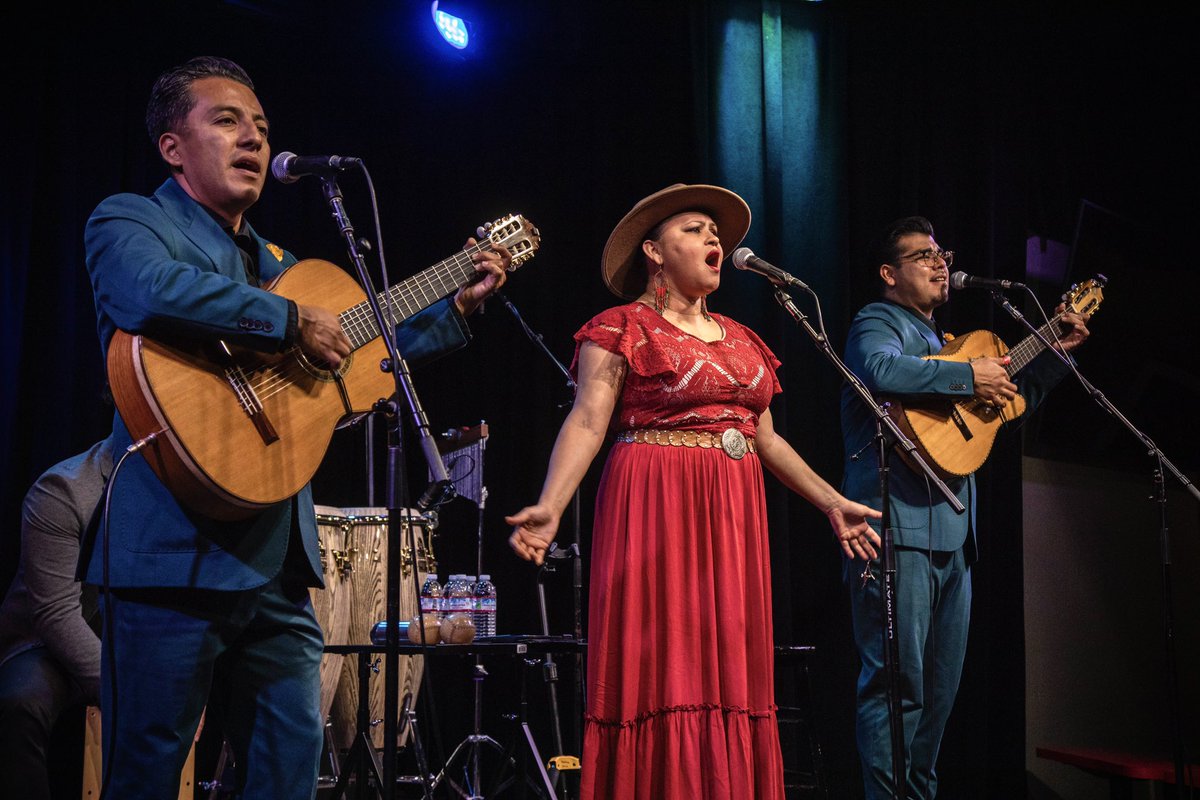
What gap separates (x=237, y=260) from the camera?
2.77 m

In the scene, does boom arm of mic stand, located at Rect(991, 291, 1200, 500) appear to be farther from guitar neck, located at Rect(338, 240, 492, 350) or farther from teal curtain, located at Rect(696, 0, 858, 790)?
guitar neck, located at Rect(338, 240, 492, 350)

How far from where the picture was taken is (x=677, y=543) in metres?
3.22

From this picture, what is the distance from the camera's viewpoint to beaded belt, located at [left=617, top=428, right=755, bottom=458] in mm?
3338

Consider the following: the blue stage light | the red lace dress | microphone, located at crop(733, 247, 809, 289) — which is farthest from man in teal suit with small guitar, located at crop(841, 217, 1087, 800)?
the blue stage light

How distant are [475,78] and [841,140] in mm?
2078

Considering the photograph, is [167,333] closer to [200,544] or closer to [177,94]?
[200,544]

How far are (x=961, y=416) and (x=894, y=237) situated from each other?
0.88 metres

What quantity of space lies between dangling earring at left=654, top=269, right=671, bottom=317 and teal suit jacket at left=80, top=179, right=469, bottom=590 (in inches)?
54.6

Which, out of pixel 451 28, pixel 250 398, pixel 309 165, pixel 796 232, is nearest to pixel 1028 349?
pixel 796 232

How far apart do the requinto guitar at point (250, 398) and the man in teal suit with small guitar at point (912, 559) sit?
6.88 feet

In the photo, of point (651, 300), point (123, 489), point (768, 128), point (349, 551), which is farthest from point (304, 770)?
point (768, 128)

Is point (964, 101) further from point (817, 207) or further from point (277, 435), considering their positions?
point (277, 435)

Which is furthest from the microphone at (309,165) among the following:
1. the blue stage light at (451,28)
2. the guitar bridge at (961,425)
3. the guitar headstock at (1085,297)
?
the guitar headstock at (1085,297)

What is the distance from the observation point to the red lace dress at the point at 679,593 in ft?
10.1
